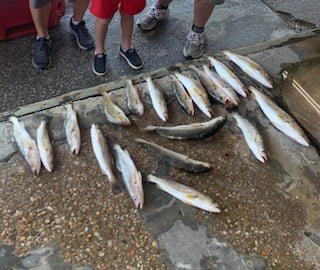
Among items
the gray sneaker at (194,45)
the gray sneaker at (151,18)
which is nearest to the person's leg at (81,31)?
the gray sneaker at (151,18)

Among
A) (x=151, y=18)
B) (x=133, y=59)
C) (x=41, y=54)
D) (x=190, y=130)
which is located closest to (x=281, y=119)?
(x=190, y=130)

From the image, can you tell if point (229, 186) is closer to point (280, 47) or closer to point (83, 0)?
point (280, 47)

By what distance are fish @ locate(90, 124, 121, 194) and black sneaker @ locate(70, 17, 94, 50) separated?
1.42 m

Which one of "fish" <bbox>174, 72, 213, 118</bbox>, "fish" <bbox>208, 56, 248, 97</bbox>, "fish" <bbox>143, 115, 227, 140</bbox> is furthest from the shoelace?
"fish" <bbox>143, 115, 227, 140</bbox>

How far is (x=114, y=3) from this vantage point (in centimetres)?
346

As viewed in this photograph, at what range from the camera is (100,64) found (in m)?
3.88

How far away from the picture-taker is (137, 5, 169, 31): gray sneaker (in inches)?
170

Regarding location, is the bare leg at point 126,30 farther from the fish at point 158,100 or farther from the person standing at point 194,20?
the fish at point 158,100

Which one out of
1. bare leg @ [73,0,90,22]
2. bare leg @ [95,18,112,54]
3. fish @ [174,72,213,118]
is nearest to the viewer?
fish @ [174,72,213,118]

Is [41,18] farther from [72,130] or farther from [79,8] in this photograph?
[72,130]

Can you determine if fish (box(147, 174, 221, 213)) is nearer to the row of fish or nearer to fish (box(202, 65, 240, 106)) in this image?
the row of fish

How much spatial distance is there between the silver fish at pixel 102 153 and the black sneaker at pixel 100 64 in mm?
1116

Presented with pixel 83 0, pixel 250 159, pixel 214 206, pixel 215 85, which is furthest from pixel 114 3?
pixel 214 206

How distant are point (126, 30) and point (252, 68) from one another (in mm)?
1060
